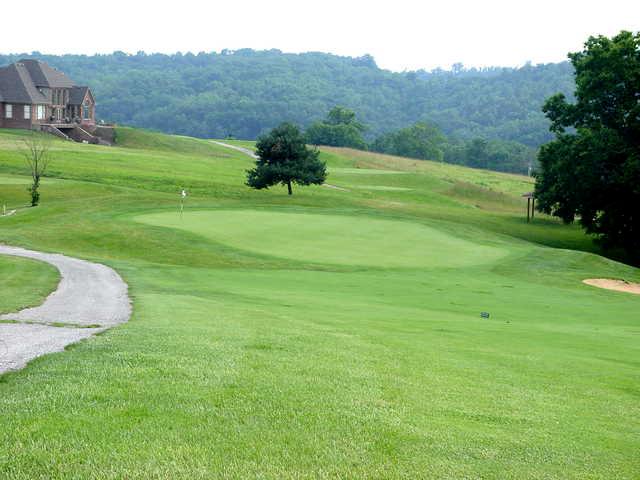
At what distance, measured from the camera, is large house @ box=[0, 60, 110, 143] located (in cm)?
10512

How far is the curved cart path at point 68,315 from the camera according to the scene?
41.4 ft

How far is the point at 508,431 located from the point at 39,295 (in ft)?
54.1

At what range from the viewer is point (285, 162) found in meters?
63.2

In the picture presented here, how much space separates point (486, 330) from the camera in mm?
19328

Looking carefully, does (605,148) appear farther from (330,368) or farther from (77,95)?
(77,95)

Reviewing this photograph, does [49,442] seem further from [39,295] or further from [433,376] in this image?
[39,295]

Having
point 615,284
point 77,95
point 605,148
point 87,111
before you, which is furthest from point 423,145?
point 615,284

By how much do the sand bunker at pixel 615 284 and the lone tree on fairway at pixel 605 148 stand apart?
14.0 m

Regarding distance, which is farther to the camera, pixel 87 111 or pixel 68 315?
pixel 87 111

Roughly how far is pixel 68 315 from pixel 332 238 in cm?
2463

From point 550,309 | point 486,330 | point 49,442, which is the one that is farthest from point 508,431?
point 550,309

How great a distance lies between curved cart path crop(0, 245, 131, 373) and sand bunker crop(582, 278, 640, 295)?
2106 centimetres

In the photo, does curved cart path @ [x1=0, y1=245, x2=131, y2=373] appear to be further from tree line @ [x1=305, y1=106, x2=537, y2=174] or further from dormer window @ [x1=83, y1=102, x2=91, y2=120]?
tree line @ [x1=305, y1=106, x2=537, y2=174]

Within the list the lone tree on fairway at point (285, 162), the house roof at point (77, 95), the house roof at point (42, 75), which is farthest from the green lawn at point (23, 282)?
the house roof at point (77, 95)
